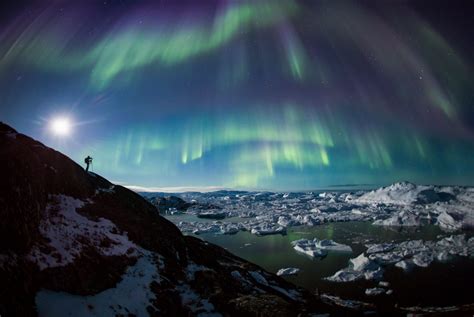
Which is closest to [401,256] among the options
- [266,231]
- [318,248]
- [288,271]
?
[318,248]

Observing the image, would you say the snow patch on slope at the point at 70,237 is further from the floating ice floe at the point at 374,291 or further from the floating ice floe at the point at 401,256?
the floating ice floe at the point at 401,256

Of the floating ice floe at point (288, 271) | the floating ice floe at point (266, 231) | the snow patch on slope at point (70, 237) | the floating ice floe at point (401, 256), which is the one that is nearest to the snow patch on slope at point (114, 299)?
the snow patch on slope at point (70, 237)

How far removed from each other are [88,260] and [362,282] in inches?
2150

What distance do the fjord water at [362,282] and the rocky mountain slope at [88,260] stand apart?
23.1m

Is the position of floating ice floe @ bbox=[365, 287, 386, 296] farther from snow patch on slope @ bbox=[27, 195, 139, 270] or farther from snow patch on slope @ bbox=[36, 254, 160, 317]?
snow patch on slope @ bbox=[27, 195, 139, 270]

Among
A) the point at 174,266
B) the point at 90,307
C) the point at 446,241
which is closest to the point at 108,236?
the point at 174,266

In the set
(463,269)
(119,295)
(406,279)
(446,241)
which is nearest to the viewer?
(119,295)

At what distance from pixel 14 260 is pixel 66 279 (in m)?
3.95

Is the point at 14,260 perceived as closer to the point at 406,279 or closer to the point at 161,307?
the point at 161,307

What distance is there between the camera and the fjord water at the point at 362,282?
5109cm

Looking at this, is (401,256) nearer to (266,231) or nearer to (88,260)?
(266,231)

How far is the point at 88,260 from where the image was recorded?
2384 centimetres

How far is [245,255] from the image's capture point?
3415 inches

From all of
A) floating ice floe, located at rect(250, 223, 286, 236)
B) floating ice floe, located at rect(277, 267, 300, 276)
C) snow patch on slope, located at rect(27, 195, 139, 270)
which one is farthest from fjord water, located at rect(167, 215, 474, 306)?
snow patch on slope, located at rect(27, 195, 139, 270)
